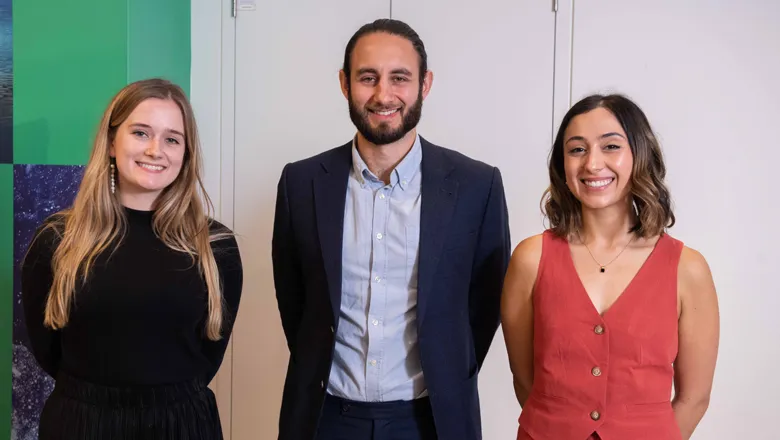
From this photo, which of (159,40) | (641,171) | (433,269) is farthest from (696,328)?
(159,40)

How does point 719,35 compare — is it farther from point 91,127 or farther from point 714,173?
point 91,127

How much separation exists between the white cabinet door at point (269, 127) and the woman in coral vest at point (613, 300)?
1.51 metres

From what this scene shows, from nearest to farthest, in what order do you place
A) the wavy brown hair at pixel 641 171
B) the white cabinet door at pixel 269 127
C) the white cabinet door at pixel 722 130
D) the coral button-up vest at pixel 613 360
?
the coral button-up vest at pixel 613 360, the wavy brown hair at pixel 641 171, the white cabinet door at pixel 722 130, the white cabinet door at pixel 269 127

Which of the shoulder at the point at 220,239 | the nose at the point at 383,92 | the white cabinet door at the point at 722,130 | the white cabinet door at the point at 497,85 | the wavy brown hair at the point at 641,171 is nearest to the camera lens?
the wavy brown hair at the point at 641,171

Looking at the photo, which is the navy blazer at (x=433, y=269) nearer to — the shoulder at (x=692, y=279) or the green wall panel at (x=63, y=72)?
the shoulder at (x=692, y=279)

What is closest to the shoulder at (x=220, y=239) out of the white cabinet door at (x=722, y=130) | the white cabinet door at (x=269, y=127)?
the white cabinet door at (x=269, y=127)

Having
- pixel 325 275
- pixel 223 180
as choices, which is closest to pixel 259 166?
pixel 223 180

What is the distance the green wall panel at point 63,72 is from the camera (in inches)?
99.7

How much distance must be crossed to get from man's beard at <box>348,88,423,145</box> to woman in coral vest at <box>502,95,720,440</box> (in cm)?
44

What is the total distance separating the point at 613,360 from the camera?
164cm

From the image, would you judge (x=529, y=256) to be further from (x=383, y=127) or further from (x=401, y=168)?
(x=383, y=127)

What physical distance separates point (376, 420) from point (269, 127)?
1.77 metres

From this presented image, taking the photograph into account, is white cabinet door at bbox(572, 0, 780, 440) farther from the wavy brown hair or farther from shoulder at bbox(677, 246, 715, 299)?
shoulder at bbox(677, 246, 715, 299)

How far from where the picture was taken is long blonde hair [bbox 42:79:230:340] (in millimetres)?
1771
